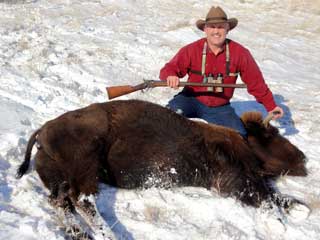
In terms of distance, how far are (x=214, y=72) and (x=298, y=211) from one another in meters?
1.96

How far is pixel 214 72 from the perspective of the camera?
18.2 ft

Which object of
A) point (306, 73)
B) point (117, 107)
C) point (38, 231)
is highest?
point (117, 107)

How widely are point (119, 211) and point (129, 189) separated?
0.35 meters

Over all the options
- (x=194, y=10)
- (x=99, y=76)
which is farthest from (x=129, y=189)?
(x=194, y=10)

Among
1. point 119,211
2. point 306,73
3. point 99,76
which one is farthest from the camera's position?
point 306,73

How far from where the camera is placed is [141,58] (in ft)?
28.1

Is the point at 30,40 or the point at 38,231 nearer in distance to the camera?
the point at 38,231

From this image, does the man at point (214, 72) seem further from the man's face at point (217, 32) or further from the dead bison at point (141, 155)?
the dead bison at point (141, 155)

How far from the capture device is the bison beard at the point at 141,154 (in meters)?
4.05

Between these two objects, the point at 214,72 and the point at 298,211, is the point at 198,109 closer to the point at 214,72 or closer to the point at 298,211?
Result: the point at 214,72

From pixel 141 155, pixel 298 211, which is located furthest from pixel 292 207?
pixel 141 155

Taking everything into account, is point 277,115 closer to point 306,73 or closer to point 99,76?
point 99,76

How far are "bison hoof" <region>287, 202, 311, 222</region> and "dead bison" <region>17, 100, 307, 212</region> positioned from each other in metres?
0.06

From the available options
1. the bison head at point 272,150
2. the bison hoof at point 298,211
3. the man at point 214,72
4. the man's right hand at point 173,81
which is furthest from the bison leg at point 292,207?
the man's right hand at point 173,81
